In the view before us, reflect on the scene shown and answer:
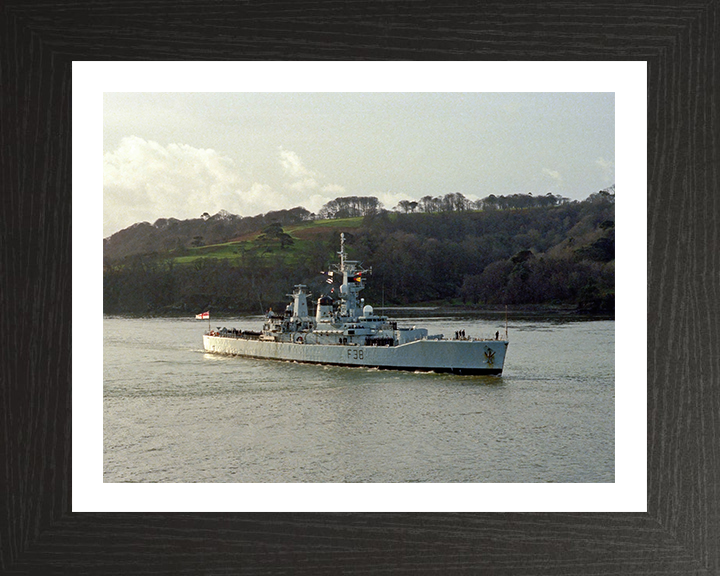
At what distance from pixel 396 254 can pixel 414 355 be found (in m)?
1.49

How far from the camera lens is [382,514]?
2910 mm

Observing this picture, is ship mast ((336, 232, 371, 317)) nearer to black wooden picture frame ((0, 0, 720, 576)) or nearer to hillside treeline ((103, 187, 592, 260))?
hillside treeline ((103, 187, 592, 260))

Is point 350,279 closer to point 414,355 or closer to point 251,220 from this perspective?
point 414,355

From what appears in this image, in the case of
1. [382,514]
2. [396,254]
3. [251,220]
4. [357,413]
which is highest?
[251,220]

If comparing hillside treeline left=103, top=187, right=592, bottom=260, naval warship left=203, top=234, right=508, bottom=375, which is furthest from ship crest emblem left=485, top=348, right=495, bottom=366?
hillside treeline left=103, top=187, right=592, bottom=260

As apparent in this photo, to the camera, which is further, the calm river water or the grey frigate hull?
the grey frigate hull

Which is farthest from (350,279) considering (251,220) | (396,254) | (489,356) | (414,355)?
(489,356)

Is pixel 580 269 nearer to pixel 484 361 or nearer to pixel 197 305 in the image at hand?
pixel 484 361

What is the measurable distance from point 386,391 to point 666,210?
5.18 meters

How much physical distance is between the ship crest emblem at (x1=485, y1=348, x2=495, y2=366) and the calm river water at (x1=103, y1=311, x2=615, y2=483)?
24 cm

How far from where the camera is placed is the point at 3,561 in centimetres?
288

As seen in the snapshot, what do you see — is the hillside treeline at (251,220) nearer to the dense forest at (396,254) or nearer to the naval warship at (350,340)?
the dense forest at (396,254)

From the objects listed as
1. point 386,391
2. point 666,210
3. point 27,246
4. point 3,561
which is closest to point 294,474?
point 386,391

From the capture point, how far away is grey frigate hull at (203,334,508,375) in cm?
842
